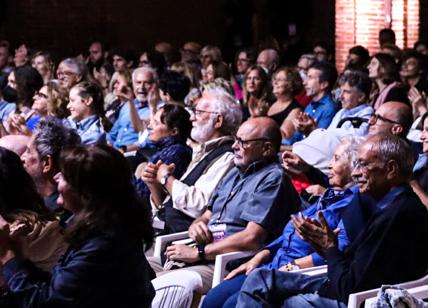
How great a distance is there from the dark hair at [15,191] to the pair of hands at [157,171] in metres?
1.92

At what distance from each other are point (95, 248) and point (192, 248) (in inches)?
78.5

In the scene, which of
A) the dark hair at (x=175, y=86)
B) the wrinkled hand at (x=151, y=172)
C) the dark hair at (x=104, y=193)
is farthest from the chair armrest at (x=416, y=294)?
the dark hair at (x=175, y=86)

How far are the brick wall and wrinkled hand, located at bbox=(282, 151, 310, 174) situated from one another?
8.22 meters

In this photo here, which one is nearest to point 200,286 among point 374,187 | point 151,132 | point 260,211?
point 260,211

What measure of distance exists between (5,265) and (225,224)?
2.06 meters

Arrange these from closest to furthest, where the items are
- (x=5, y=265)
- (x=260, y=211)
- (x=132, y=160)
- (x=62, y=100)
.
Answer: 1. (x=5, y=265)
2. (x=260, y=211)
3. (x=132, y=160)
4. (x=62, y=100)

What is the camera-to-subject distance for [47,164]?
6086 mm

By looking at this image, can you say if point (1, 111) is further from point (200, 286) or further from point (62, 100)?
point (200, 286)

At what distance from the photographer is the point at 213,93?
7199 mm

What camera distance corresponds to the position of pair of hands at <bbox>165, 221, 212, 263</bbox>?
6172 millimetres

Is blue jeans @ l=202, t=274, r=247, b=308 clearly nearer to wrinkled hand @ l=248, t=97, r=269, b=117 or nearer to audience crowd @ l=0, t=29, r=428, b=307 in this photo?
audience crowd @ l=0, t=29, r=428, b=307

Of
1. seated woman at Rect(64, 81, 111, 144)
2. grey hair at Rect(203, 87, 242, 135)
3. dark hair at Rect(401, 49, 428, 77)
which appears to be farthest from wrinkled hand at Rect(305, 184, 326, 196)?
dark hair at Rect(401, 49, 428, 77)

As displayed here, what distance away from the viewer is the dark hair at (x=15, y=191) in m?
4.75

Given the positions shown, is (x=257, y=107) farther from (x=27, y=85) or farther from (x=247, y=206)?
(x=247, y=206)
